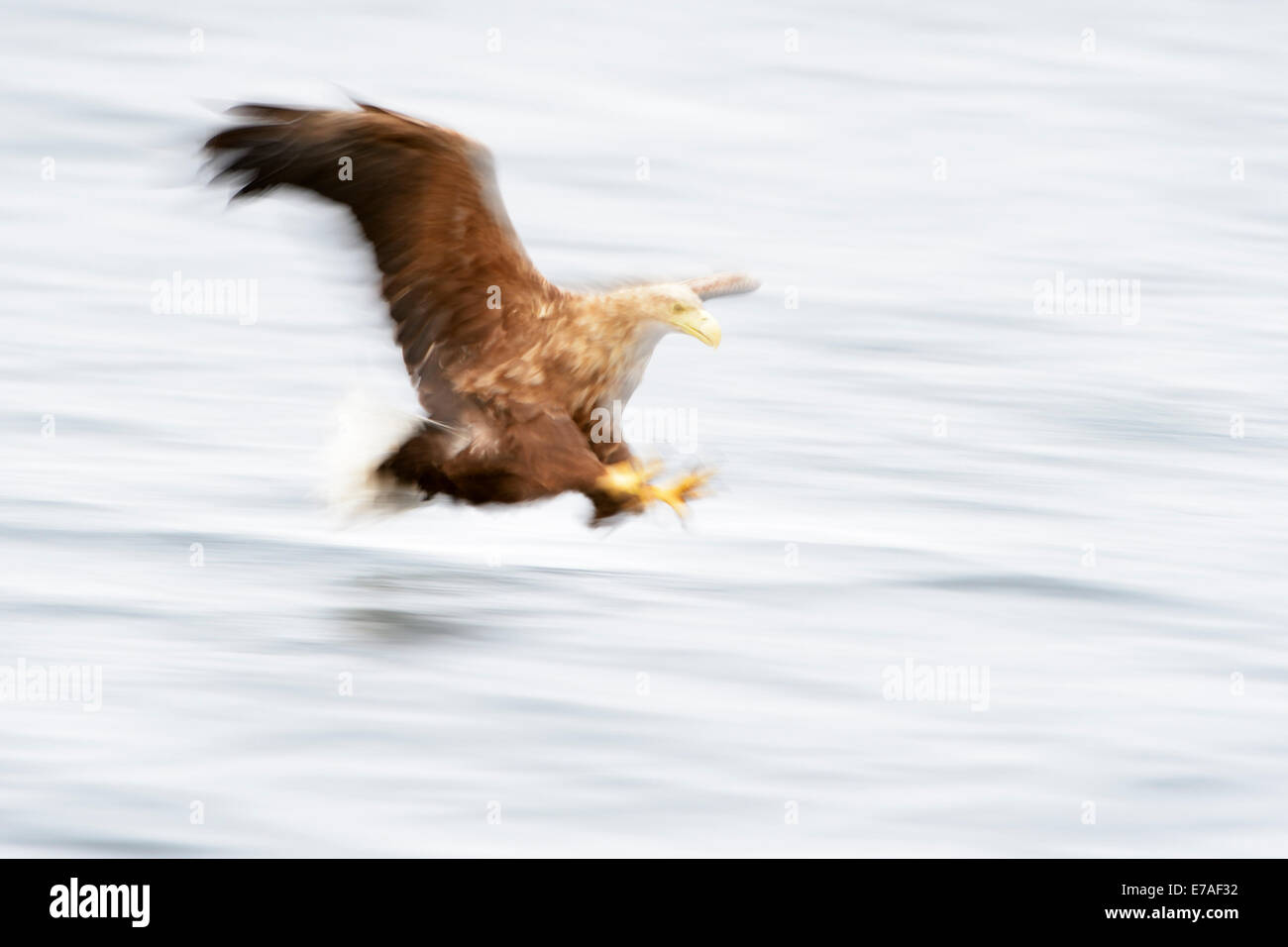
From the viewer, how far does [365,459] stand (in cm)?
805

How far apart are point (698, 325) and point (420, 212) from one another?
105cm

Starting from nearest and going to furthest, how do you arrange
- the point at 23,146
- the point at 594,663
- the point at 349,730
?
1. the point at 349,730
2. the point at 594,663
3. the point at 23,146

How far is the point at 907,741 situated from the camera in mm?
7195

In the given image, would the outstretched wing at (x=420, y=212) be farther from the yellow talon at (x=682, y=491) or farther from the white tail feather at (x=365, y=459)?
the yellow talon at (x=682, y=491)

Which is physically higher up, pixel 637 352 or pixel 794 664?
pixel 637 352

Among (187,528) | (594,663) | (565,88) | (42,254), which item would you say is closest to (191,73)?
(565,88)

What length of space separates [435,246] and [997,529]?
278 cm

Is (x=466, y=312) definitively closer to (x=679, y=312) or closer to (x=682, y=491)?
(x=679, y=312)

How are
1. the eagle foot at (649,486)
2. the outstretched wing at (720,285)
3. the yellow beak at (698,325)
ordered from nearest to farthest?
1. the eagle foot at (649,486)
2. the yellow beak at (698,325)
3. the outstretched wing at (720,285)

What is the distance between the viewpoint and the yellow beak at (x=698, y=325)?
798 centimetres

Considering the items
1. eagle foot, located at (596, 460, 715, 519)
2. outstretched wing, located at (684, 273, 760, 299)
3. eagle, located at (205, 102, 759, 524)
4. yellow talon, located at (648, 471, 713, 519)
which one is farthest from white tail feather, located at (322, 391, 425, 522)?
outstretched wing, located at (684, 273, 760, 299)

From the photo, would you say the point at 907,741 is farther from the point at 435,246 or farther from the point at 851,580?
the point at 435,246

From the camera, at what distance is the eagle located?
7984 millimetres

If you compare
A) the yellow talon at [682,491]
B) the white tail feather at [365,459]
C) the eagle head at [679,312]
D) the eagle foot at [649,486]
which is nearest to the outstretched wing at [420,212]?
the white tail feather at [365,459]
